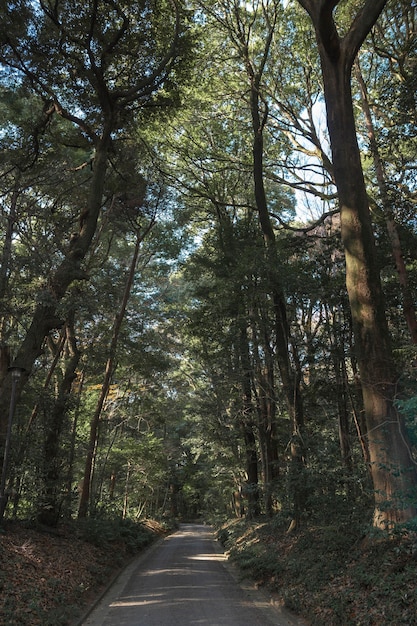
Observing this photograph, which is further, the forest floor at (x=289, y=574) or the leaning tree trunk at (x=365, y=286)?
the leaning tree trunk at (x=365, y=286)

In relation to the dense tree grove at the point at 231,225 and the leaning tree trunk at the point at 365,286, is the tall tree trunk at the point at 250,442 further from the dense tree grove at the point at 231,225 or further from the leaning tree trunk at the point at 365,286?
the leaning tree trunk at the point at 365,286

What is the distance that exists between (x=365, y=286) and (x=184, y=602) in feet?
21.1

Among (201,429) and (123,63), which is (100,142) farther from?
(201,429)

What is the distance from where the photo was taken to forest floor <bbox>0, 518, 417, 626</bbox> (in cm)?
523

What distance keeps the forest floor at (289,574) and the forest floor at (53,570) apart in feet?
0.06

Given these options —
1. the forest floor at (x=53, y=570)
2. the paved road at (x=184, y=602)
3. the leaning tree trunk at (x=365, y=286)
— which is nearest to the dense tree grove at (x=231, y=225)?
the leaning tree trunk at (x=365, y=286)

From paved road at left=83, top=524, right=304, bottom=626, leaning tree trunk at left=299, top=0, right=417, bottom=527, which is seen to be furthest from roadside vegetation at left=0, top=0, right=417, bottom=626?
paved road at left=83, top=524, right=304, bottom=626

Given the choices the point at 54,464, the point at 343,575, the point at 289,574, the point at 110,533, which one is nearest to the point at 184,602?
the point at 289,574

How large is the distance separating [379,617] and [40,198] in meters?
13.6

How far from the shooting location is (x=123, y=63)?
11.3 m

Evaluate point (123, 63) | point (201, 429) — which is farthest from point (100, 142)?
point (201, 429)

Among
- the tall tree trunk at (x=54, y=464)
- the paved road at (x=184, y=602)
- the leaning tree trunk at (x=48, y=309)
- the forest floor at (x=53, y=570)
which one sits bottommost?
the paved road at (x=184, y=602)

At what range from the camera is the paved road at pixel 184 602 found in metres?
6.46

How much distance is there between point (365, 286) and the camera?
284 inches
